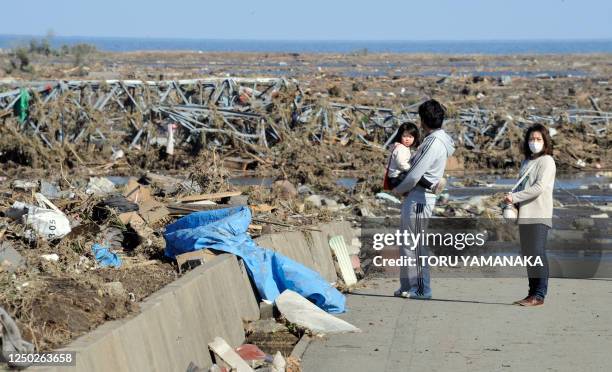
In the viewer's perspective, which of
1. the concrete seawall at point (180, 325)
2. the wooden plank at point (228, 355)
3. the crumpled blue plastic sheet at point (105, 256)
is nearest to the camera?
the concrete seawall at point (180, 325)

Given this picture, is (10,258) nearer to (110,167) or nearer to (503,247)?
(503,247)

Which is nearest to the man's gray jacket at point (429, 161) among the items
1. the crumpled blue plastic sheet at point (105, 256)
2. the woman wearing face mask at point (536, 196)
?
→ the woman wearing face mask at point (536, 196)

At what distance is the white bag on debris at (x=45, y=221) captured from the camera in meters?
10.5

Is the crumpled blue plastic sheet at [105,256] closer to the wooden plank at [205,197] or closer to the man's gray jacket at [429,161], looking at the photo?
the man's gray jacket at [429,161]

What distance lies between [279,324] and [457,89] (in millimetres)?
48841

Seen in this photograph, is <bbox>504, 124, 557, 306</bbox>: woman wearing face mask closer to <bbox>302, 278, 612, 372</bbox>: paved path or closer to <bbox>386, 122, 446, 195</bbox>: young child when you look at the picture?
<bbox>302, 278, 612, 372</bbox>: paved path

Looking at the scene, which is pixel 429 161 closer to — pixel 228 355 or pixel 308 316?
pixel 308 316

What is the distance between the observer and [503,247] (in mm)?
15820

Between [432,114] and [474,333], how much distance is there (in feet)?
7.74

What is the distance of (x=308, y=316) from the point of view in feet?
33.0

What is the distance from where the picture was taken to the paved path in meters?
8.77

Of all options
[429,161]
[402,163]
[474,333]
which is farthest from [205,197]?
[474,333]

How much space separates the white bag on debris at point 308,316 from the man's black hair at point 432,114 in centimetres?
217

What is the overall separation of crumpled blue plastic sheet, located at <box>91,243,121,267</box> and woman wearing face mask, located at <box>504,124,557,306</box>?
12.1 feet
